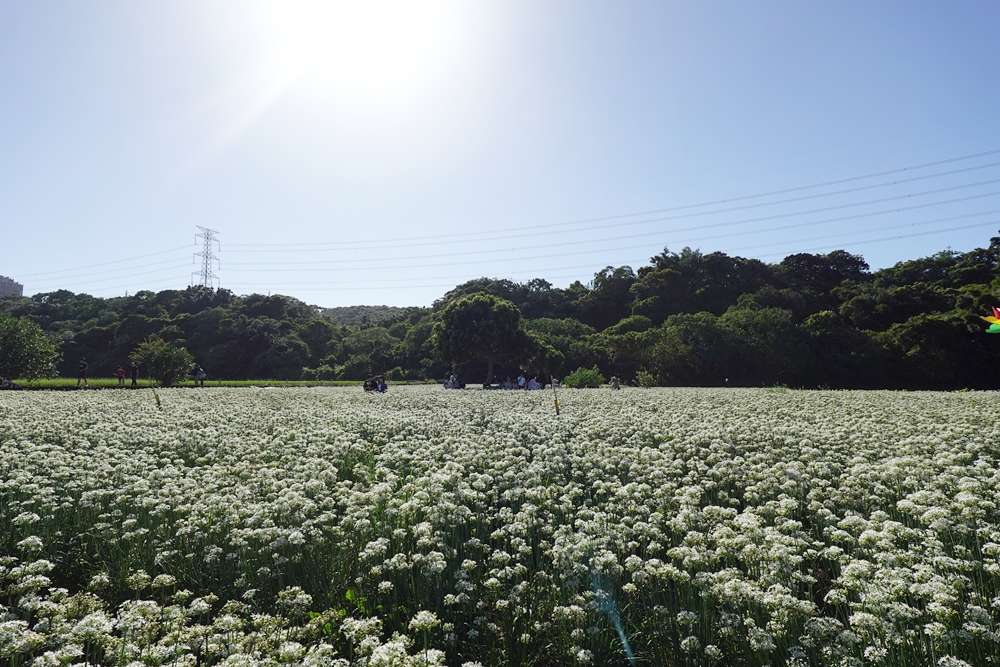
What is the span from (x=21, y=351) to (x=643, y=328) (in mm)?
54256

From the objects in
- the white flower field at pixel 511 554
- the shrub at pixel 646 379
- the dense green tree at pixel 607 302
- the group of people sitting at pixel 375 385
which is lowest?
the white flower field at pixel 511 554

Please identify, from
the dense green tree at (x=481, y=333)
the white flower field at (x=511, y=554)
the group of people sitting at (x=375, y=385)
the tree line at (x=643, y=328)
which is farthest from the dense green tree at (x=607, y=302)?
the white flower field at (x=511, y=554)

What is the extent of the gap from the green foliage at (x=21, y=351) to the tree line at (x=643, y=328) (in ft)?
1.03

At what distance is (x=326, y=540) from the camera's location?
255 inches

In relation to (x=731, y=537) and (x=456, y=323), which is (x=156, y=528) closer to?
(x=731, y=537)

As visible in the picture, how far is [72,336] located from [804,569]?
86.0m

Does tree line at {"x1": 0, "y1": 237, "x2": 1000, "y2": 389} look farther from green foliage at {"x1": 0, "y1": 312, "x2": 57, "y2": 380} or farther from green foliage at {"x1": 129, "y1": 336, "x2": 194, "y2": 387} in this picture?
green foliage at {"x1": 129, "y1": 336, "x2": 194, "y2": 387}

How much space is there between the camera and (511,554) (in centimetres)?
684

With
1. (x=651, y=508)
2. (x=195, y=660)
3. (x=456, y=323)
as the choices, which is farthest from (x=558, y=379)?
(x=195, y=660)

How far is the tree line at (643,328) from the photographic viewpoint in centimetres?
4794

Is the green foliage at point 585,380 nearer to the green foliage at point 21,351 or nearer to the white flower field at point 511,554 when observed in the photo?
the white flower field at point 511,554

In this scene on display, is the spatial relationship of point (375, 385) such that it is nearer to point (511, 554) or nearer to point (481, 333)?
point (481, 333)

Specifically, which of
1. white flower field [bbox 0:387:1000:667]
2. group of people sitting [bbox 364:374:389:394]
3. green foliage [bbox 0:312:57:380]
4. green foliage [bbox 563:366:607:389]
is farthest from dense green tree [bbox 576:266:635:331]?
white flower field [bbox 0:387:1000:667]

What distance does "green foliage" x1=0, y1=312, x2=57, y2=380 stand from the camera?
107 feet
